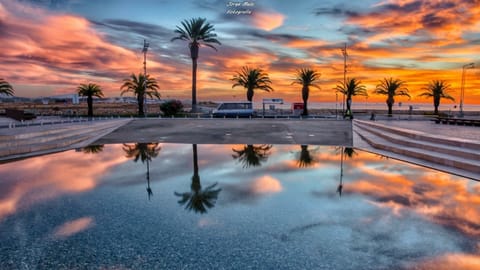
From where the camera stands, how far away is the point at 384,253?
4.83 m

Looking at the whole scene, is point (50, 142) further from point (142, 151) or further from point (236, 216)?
point (236, 216)

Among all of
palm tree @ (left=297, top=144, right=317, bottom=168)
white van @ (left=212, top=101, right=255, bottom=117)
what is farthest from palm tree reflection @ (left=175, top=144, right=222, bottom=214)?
white van @ (left=212, top=101, right=255, bottom=117)

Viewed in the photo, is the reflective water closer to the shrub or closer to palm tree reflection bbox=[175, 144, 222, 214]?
palm tree reflection bbox=[175, 144, 222, 214]

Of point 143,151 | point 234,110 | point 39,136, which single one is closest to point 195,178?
point 143,151

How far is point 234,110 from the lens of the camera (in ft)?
145

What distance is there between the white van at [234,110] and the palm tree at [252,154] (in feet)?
83.9

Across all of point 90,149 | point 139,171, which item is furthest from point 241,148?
point 90,149

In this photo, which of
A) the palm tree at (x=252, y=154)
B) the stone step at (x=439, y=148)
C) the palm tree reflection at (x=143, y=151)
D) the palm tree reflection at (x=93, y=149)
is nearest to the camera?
the stone step at (x=439, y=148)

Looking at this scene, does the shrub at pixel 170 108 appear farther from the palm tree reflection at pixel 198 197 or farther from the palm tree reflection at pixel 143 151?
the palm tree reflection at pixel 198 197

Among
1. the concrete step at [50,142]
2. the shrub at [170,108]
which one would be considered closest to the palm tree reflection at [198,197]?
the concrete step at [50,142]

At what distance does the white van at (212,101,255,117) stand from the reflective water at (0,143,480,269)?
104 ft

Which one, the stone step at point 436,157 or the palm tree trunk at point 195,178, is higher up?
the stone step at point 436,157

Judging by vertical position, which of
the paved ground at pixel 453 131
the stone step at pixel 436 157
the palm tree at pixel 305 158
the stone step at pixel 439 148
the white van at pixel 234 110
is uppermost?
the white van at pixel 234 110

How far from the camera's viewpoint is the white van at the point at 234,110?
43.3 metres
